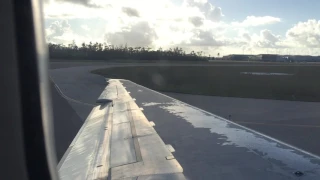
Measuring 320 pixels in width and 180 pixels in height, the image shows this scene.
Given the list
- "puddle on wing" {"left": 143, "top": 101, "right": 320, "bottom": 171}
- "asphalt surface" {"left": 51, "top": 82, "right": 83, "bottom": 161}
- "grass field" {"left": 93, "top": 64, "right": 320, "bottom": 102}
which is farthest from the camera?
"grass field" {"left": 93, "top": 64, "right": 320, "bottom": 102}

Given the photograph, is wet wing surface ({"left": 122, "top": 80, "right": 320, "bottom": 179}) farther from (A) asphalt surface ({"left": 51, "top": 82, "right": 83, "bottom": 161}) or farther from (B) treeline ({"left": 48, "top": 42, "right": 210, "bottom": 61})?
(B) treeline ({"left": 48, "top": 42, "right": 210, "bottom": 61})

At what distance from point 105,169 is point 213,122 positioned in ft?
7.62

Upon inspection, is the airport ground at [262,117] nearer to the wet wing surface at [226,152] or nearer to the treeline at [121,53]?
the wet wing surface at [226,152]

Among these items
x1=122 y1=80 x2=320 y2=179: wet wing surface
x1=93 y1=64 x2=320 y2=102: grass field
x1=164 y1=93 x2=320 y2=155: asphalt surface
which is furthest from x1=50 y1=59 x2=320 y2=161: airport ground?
x1=93 y1=64 x2=320 y2=102: grass field

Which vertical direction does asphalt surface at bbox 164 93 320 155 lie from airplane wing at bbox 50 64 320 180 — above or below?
below

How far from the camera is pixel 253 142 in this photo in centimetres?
386

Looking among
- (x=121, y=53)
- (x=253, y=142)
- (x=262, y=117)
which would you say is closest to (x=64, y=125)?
(x=262, y=117)

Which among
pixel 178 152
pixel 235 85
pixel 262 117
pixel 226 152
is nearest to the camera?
pixel 226 152

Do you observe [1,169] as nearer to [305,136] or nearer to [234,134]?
[234,134]

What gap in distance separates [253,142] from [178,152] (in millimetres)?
826

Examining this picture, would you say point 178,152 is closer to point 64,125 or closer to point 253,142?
point 253,142

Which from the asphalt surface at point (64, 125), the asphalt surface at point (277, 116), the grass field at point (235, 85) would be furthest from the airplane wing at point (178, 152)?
the grass field at point (235, 85)

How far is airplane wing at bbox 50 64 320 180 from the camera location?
2855 millimetres

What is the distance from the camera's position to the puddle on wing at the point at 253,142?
10.2 feet
